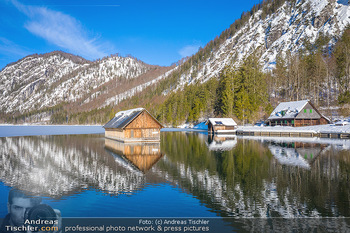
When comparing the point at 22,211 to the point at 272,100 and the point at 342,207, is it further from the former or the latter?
the point at 272,100

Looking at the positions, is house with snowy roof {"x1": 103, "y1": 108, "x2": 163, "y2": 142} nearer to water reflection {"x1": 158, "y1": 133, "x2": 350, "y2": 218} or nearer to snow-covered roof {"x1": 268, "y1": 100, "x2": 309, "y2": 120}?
water reflection {"x1": 158, "y1": 133, "x2": 350, "y2": 218}

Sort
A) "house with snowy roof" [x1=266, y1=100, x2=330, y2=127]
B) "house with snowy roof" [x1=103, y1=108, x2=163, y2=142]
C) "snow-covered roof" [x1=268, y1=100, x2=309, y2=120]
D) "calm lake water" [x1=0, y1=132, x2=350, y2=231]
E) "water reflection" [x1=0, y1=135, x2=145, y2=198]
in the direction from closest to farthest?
1. "calm lake water" [x1=0, y1=132, x2=350, y2=231]
2. "water reflection" [x1=0, y1=135, x2=145, y2=198]
3. "house with snowy roof" [x1=103, y1=108, x2=163, y2=142]
4. "house with snowy roof" [x1=266, y1=100, x2=330, y2=127]
5. "snow-covered roof" [x1=268, y1=100, x2=309, y2=120]

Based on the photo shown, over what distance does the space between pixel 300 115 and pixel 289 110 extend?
3700 millimetres

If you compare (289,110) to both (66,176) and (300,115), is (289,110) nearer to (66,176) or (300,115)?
(300,115)

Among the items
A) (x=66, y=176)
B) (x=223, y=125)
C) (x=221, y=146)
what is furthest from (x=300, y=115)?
(x=66, y=176)

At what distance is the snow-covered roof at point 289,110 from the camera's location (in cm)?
7050

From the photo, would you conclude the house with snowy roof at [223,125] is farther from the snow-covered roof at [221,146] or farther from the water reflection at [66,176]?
the water reflection at [66,176]

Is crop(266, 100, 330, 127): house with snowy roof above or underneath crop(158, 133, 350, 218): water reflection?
above

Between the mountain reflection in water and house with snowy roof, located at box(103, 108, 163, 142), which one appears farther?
house with snowy roof, located at box(103, 108, 163, 142)

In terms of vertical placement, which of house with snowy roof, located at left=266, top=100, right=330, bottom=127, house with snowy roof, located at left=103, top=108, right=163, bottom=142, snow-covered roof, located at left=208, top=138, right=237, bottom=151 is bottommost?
snow-covered roof, located at left=208, top=138, right=237, bottom=151

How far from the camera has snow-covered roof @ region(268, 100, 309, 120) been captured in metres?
70.5

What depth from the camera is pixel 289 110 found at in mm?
72688

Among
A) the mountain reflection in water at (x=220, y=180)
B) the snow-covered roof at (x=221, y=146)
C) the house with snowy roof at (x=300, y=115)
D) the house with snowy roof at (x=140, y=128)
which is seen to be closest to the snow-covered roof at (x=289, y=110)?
the house with snowy roof at (x=300, y=115)

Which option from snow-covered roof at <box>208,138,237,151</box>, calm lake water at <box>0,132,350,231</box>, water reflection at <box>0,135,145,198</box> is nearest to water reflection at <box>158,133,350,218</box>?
calm lake water at <box>0,132,350,231</box>
